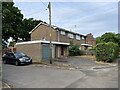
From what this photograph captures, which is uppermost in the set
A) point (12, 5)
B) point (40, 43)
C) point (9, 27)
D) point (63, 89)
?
point (12, 5)

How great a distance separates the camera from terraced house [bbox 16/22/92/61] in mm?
35497

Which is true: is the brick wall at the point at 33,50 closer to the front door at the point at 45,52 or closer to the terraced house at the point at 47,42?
the terraced house at the point at 47,42

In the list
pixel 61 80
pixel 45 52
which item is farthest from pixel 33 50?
pixel 61 80

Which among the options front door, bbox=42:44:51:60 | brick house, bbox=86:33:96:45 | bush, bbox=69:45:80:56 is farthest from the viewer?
brick house, bbox=86:33:96:45

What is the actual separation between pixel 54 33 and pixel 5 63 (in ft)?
56.3

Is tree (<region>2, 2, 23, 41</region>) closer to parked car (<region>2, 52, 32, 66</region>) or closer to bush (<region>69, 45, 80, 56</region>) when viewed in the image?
bush (<region>69, 45, 80, 56</region>)

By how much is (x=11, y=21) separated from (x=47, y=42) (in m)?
19.3

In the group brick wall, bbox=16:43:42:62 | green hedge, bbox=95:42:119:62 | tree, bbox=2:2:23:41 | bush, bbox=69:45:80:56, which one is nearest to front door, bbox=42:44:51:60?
brick wall, bbox=16:43:42:62

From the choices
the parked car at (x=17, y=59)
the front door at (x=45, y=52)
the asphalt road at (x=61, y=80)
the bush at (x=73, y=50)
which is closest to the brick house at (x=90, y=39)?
the bush at (x=73, y=50)

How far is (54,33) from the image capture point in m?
47.9

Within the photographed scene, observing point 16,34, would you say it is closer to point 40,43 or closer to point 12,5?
point 12,5

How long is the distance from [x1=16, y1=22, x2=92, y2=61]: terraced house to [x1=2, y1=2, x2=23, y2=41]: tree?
206 inches

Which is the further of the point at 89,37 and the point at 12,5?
the point at 89,37

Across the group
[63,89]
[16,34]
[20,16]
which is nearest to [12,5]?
[20,16]
